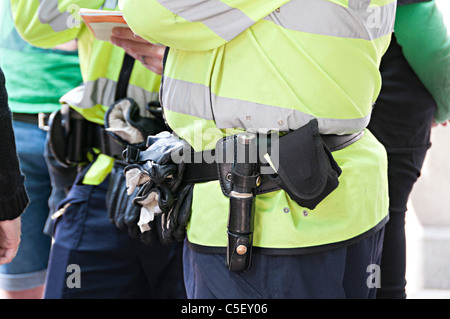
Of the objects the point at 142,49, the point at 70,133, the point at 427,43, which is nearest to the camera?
the point at 142,49

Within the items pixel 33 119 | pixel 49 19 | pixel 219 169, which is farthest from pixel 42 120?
pixel 219 169

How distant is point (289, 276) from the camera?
4.41ft

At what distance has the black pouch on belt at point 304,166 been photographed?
130 centimetres

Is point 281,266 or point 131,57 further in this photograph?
point 131,57

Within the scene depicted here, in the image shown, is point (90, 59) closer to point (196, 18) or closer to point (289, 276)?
point (196, 18)

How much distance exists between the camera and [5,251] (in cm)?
168

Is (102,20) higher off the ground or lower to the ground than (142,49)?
higher

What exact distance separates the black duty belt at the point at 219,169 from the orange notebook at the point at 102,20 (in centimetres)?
49

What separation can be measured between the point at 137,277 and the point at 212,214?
0.89 metres

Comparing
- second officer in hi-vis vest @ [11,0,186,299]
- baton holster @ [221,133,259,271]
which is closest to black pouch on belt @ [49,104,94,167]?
second officer in hi-vis vest @ [11,0,186,299]

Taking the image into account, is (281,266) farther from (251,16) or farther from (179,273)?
(179,273)

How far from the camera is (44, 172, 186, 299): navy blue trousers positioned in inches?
82.4

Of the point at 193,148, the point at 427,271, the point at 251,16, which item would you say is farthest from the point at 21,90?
the point at 427,271

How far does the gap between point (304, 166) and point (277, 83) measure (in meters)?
0.19
